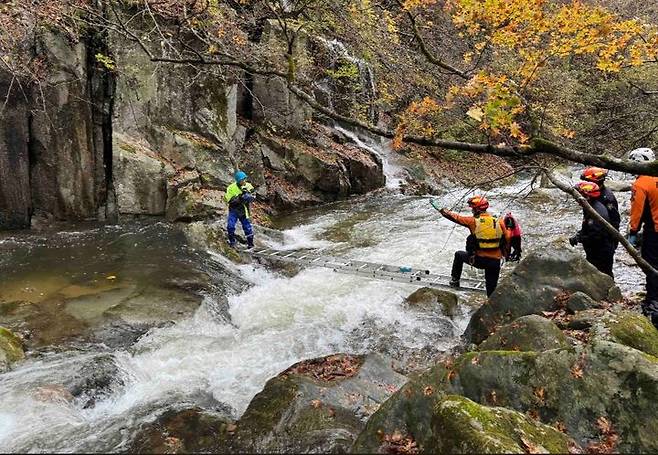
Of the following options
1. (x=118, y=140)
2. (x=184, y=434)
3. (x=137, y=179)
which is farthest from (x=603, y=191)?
(x=118, y=140)

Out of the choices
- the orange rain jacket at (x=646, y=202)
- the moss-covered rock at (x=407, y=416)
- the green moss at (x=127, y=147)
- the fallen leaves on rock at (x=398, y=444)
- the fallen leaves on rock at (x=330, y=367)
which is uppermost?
the green moss at (x=127, y=147)

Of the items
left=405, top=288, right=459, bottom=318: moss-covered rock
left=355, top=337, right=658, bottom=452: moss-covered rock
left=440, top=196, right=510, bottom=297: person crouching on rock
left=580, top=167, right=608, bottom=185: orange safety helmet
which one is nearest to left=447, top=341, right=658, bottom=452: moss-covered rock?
left=355, top=337, right=658, bottom=452: moss-covered rock

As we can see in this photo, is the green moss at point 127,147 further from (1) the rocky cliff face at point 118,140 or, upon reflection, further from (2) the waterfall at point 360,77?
(2) the waterfall at point 360,77

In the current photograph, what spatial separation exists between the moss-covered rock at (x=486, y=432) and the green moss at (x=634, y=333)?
7.27ft

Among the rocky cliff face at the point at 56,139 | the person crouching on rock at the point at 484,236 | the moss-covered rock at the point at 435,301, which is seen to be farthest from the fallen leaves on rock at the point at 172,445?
the rocky cliff face at the point at 56,139

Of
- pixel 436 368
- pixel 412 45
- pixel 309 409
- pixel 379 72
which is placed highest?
pixel 412 45

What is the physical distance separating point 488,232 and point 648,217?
7.10ft

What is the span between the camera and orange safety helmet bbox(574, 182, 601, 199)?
698 cm

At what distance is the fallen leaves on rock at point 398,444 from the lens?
3.74 metres

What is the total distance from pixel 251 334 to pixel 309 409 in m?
3.17

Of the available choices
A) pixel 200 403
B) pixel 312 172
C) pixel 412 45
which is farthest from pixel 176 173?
pixel 412 45

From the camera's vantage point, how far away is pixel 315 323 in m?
8.13

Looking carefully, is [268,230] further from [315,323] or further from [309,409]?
[309,409]

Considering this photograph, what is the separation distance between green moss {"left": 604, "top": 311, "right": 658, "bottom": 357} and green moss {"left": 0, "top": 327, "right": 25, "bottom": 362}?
7.02 m
